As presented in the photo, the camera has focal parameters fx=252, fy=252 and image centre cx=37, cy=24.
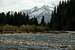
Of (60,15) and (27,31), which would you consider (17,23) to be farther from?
(27,31)

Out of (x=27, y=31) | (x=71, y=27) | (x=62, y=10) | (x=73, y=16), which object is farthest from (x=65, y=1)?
(x=27, y=31)

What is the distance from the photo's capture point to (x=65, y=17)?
103m

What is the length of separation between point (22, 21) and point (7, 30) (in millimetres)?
32212

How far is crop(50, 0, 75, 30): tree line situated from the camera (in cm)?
9556

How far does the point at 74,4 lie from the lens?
100 meters

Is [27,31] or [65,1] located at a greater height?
[65,1]

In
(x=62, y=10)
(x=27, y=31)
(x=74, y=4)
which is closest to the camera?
(x=27, y=31)

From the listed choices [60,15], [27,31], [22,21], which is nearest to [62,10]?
[60,15]

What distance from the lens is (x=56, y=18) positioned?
109 m

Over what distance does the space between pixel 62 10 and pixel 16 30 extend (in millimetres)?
35448

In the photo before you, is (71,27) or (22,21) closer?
(71,27)

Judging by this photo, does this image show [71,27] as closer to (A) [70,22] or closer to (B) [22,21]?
(A) [70,22]

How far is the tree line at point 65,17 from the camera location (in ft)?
314

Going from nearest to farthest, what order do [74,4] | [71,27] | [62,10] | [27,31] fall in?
[27,31], [71,27], [74,4], [62,10]
